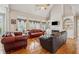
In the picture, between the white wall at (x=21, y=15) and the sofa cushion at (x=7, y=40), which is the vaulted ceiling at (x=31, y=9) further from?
the sofa cushion at (x=7, y=40)

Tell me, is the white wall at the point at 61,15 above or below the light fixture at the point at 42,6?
below

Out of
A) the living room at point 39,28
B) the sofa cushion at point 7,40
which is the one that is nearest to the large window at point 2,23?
the living room at point 39,28

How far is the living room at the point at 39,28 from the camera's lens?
113 inches

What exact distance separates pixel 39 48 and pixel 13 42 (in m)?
0.56

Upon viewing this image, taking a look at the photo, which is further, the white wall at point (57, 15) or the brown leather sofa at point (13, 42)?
the white wall at point (57, 15)

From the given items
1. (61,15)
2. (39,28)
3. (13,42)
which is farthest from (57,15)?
(13,42)

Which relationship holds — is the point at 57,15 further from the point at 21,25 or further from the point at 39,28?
the point at 21,25

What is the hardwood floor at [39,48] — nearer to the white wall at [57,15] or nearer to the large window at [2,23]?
the white wall at [57,15]

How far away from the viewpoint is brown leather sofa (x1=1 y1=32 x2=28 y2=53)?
280 centimetres

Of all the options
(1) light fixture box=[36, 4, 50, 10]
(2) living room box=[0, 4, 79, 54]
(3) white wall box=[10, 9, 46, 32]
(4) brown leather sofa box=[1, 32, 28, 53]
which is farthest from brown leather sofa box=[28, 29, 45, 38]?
(1) light fixture box=[36, 4, 50, 10]

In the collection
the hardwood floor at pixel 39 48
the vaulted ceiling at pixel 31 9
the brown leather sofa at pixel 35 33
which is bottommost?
the hardwood floor at pixel 39 48

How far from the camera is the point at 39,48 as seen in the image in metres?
2.87

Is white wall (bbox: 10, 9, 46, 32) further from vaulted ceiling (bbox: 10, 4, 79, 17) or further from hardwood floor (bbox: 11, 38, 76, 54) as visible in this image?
hardwood floor (bbox: 11, 38, 76, 54)
